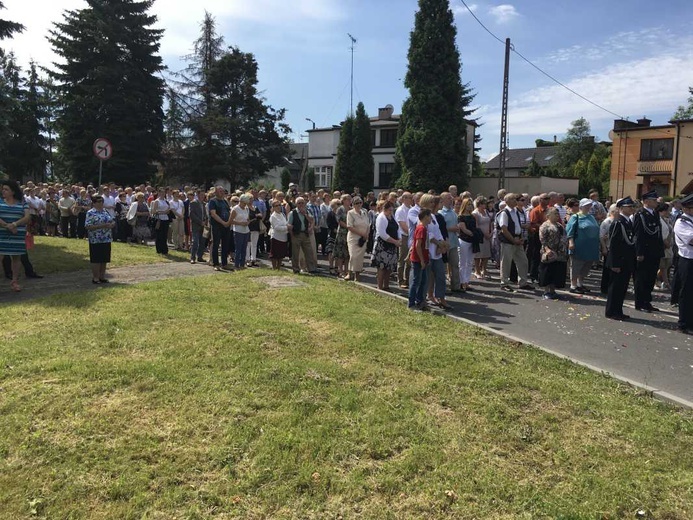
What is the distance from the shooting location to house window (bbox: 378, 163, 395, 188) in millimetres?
52094

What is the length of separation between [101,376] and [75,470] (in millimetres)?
1528

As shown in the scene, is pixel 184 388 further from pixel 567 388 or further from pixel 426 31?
pixel 426 31

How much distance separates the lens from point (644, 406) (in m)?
5.24

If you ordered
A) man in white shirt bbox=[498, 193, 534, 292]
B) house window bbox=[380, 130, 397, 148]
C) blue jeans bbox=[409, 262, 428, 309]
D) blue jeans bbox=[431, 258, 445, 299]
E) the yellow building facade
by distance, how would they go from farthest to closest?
house window bbox=[380, 130, 397, 148] → the yellow building facade → man in white shirt bbox=[498, 193, 534, 292] → blue jeans bbox=[431, 258, 445, 299] → blue jeans bbox=[409, 262, 428, 309]

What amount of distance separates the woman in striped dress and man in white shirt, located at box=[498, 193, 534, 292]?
9.18 m

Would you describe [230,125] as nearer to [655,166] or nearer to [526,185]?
[526,185]

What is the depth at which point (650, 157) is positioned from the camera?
4356 cm

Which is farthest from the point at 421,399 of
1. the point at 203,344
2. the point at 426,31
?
the point at 426,31

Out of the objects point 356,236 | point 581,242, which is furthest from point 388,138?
point 581,242

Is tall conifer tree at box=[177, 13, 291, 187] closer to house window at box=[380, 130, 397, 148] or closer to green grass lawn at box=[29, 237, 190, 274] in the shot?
house window at box=[380, 130, 397, 148]

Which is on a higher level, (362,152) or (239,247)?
(362,152)

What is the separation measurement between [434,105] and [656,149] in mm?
20837

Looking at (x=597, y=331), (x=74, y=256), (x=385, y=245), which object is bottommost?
(x=597, y=331)

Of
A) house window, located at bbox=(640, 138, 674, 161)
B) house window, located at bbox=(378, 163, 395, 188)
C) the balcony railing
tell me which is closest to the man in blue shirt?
the balcony railing
